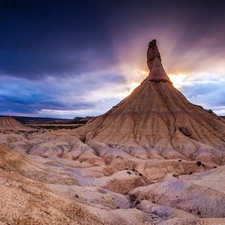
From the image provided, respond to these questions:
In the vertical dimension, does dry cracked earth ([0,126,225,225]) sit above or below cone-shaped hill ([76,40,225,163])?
below

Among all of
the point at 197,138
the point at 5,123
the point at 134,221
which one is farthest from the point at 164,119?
the point at 5,123

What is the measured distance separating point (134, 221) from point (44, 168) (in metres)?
17.9

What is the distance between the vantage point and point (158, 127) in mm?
74500

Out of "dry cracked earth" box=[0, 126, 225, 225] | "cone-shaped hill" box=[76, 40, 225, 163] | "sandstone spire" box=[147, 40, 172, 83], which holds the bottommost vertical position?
"dry cracked earth" box=[0, 126, 225, 225]

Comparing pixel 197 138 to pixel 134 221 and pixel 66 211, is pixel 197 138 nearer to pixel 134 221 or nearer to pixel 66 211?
pixel 134 221

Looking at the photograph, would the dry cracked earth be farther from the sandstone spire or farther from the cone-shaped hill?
the sandstone spire

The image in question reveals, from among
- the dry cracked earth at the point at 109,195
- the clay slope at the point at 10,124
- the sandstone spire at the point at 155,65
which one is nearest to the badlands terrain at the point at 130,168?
the dry cracked earth at the point at 109,195

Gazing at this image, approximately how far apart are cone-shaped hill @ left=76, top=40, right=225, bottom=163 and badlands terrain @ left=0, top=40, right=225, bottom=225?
0.28m

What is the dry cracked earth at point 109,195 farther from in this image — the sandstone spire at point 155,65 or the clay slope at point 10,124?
the clay slope at point 10,124

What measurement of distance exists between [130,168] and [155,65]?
56763 millimetres

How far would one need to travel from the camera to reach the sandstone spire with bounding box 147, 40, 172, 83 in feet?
311

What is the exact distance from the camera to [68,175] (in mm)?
35594

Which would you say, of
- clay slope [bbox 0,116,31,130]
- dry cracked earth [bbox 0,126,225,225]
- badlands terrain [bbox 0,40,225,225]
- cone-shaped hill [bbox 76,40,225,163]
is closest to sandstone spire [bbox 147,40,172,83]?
cone-shaped hill [bbox 76,40,225,163]

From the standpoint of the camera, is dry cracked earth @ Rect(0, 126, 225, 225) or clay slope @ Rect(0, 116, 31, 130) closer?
dry cracked earth @ Rect(0, 126, 225, 225)
